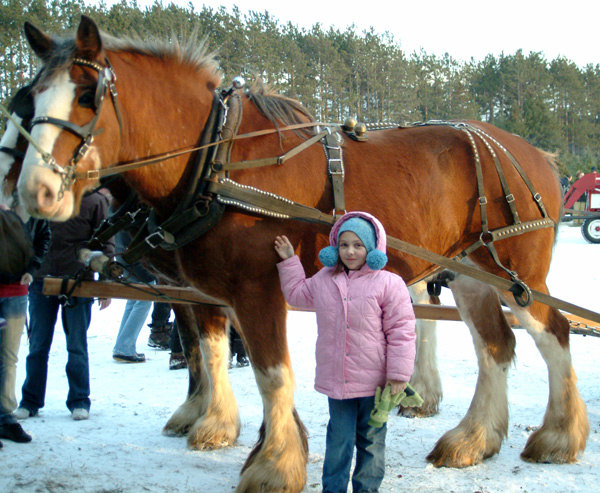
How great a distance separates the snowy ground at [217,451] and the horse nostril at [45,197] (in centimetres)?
159

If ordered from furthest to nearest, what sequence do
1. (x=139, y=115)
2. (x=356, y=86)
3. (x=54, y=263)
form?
(x=356, y=86), (x=54, y=263), (x=139, y=115)

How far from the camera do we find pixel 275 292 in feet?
9.87

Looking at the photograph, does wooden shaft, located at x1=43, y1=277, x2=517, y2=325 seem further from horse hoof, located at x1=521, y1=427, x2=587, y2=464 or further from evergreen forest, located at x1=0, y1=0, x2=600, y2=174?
evergreen forest, located at x1=0, y1=0, x2=600, y2=174

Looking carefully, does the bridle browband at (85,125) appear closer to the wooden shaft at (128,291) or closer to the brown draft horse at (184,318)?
the brown draft horse at (184,318)

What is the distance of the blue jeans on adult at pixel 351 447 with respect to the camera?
2729 mm

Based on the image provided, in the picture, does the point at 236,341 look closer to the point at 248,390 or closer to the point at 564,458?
the point at 248,390

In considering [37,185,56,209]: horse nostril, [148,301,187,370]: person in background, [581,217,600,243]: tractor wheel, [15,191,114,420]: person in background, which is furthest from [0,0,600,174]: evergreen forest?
[37,185,56,209]: horse nostril

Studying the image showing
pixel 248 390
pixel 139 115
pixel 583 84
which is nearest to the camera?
pixel 139 115

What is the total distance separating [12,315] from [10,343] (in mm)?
181

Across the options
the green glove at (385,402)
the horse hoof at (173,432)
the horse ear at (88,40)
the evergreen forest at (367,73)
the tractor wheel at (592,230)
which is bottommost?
the horse hoof at (173,432)

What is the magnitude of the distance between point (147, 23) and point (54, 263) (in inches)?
860

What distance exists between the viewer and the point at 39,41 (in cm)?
270

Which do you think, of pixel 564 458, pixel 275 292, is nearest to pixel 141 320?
pixel 275 292

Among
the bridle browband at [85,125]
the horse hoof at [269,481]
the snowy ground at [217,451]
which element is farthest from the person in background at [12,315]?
the horse hoof at [269,481]
